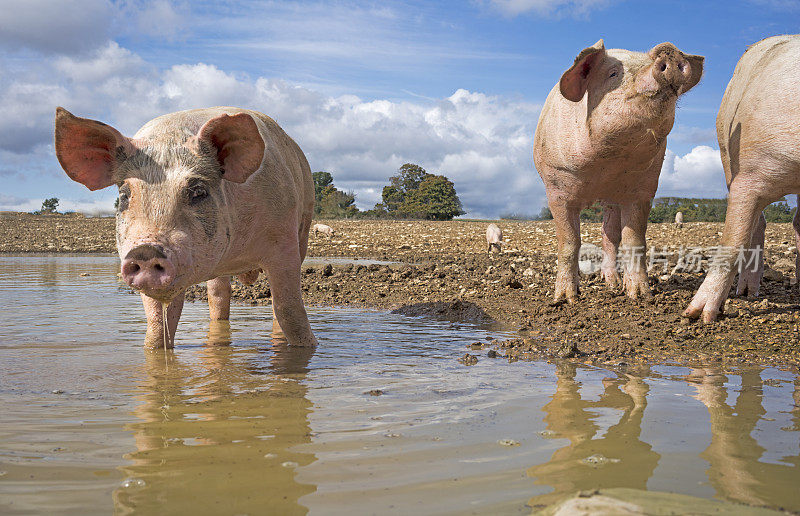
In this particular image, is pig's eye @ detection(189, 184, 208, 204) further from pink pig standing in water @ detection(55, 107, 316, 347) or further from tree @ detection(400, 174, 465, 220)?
A: tree @ detection(400, 174, 465, 220)

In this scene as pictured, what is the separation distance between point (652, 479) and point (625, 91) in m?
4.12

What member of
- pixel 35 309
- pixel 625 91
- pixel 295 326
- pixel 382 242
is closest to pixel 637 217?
pixel 625 91

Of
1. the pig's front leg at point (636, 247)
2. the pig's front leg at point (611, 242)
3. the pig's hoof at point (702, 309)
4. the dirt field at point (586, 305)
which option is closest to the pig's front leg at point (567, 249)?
the dirt field at point (586, 305)

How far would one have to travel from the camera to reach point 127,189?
4152 millimetres

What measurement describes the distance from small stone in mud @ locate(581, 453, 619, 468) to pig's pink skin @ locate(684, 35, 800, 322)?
3.50 meters

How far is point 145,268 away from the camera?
3725mm

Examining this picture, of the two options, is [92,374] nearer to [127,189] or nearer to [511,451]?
[127,189]

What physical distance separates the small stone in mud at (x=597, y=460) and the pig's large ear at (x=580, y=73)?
4.01 m

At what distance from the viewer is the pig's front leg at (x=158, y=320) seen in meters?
5.39

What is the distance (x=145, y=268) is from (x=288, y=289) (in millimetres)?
1746

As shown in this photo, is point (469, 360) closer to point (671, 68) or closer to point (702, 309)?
point (702, 309)

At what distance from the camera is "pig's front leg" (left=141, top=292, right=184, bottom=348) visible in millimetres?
5387

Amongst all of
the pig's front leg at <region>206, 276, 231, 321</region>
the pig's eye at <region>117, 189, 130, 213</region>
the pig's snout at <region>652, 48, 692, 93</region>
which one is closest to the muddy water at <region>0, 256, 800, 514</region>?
the pig's eye at <region>117, 189, 130, 213</region>

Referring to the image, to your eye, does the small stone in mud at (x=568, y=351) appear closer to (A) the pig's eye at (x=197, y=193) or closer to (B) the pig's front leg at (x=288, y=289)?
(B) the pig's front leg at (x=288, y=289)
